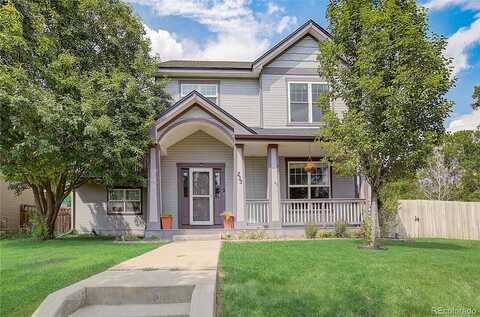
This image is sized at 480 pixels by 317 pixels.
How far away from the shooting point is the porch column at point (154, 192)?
12.0m

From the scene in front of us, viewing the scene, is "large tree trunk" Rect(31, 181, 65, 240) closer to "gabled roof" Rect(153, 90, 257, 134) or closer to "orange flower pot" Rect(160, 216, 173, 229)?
"orange flower pot" Rect(160, 216, 173, 229)

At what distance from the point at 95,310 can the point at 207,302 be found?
1.56 m

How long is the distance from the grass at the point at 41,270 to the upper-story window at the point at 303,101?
800 cm

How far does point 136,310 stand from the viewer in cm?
474

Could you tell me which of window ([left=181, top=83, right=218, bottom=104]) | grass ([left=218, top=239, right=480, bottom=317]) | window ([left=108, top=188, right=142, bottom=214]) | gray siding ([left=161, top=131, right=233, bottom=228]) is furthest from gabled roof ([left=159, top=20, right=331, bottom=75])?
grass ([left=218, top=239, right=480, bottom=317])

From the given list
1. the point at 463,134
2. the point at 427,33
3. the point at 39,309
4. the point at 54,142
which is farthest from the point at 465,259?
the point at 463,134

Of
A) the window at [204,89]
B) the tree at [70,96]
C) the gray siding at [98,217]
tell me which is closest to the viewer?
the tree at [70,96]

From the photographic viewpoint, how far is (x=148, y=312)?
4.68 metres

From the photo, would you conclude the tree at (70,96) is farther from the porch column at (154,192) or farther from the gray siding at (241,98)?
the gray siding at (241,98)

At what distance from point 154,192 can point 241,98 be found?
5550 millimetres

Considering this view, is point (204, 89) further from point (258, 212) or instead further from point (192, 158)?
point (258, 212)
